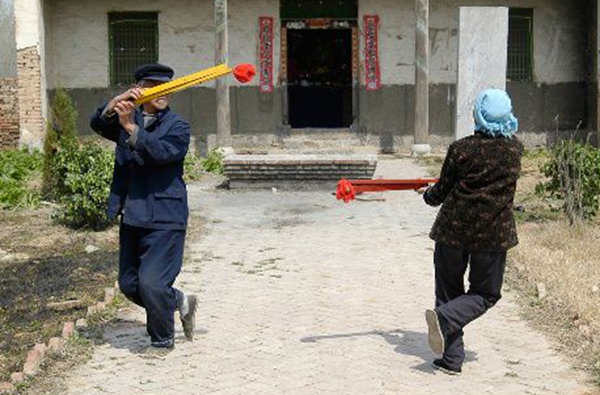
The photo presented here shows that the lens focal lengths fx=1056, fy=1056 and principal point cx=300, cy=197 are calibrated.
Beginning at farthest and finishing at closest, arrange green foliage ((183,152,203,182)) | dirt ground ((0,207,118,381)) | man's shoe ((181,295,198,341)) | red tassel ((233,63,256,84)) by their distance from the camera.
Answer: green foliage ((183,152,203,182))
dirt ground ((0,207,118,381))
man's shoe ((181,295,198,341))
red tassel ((233,63,256,84))

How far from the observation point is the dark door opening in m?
21.5

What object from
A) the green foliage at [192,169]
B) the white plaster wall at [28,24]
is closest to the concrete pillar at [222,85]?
the green foliage at [192,169]

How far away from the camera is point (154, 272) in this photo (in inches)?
255

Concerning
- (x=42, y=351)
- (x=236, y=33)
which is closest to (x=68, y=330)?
(x=42, y=351)

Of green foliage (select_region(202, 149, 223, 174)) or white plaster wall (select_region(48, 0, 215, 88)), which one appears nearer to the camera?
green foliage (select_region(202, 149, 223, 174))

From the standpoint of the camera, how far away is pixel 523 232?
1105 centimetres

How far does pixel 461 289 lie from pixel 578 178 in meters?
5.23

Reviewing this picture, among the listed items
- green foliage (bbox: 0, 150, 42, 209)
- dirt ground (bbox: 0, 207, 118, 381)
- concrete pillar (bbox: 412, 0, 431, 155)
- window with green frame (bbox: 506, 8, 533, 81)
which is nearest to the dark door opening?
concrete pillar (bbox: 412, 0, 431, 155)

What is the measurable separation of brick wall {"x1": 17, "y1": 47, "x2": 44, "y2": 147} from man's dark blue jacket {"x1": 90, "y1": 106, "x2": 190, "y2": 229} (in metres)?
13.0

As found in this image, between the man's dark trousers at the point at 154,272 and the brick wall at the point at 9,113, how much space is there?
13.2 meters

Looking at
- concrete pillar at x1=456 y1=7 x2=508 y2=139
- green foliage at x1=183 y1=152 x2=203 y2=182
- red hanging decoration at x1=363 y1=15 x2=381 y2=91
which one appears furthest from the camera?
red hanging decoration at x1=363 y1=15 x2=381 y2=91

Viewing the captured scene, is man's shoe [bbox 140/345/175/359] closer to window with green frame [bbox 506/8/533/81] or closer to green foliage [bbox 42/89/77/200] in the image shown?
green foliage [bbox 42/89/77/200]

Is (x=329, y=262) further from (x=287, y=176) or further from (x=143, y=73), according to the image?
(x=287, y=176)

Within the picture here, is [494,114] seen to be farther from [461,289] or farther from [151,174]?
[151,174]
